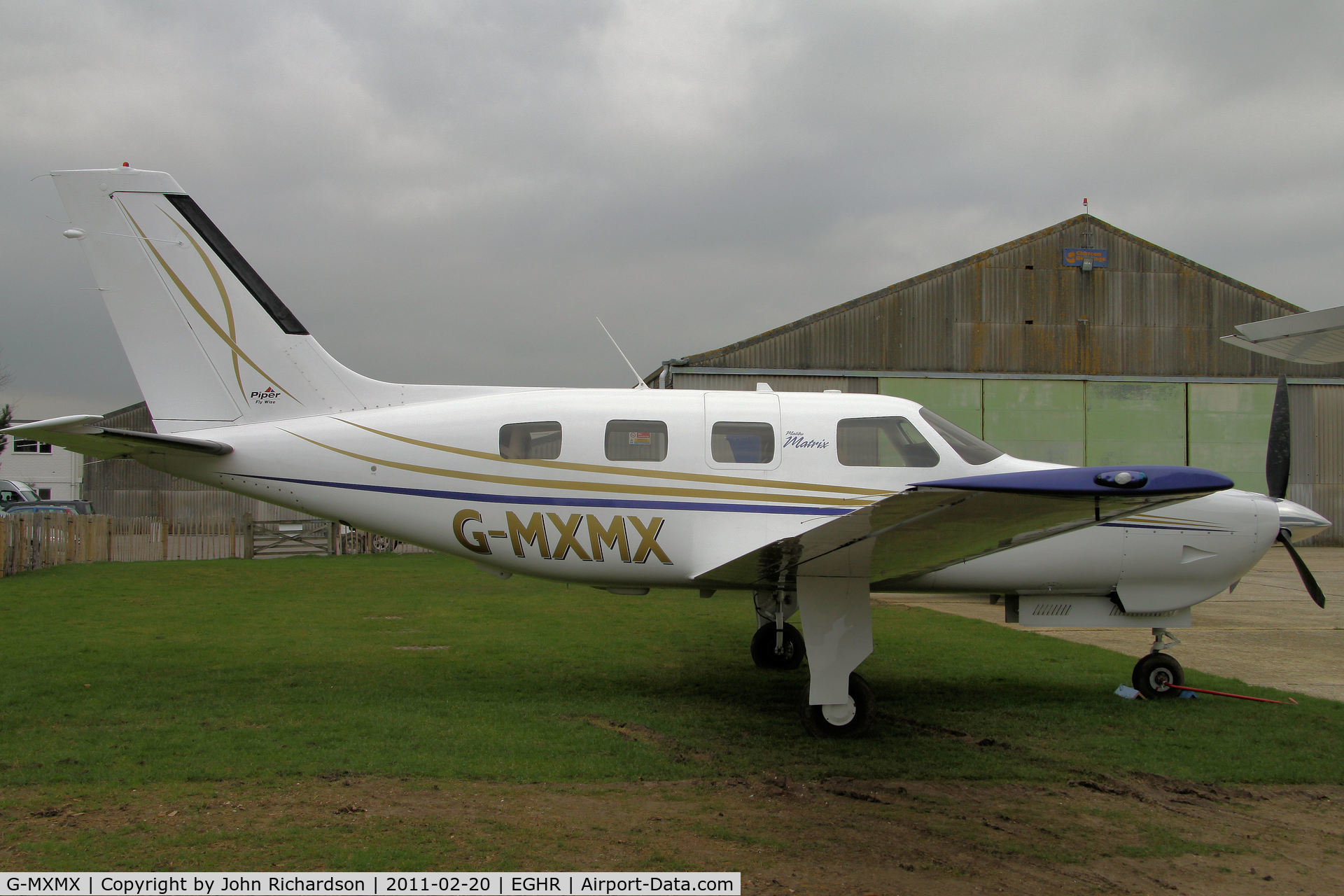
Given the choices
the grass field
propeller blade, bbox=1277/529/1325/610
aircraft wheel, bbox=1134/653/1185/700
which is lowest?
the grass field

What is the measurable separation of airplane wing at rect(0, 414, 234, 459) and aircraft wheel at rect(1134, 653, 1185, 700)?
8722 mm

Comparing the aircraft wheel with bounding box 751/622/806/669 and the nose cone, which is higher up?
the nose cone

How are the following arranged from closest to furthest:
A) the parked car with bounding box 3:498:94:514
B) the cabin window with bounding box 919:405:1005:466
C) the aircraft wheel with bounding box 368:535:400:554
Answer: the cabin window with bounding box 919:405:1005:466, the aircraft wheel with bounding box 368:535:400:554, the parked car with bounding box 3:498:94:514

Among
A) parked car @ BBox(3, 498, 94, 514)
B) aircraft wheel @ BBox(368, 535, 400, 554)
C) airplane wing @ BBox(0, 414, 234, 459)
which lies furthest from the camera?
parked car @ BBox(3, 498, 94, 514)

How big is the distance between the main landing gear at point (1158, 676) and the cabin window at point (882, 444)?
300 cm

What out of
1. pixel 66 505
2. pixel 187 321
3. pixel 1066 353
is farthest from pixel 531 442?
pixel 66 505

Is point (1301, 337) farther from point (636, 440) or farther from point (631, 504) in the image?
point (631, 504)

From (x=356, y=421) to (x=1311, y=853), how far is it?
7507mm

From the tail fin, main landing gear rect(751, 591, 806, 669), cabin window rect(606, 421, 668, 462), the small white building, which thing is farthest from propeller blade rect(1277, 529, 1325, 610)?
the small white building

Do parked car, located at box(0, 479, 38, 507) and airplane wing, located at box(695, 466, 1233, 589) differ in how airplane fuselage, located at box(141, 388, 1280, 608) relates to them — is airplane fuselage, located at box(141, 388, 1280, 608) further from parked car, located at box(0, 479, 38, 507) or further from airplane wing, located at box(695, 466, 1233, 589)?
parked car, located at box(0, 479, 38, 507)

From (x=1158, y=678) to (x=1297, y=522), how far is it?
6.26ft

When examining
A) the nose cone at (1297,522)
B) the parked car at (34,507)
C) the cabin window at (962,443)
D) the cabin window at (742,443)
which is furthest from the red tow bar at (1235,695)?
the parked car at (34,507)

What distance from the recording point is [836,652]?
6566mm

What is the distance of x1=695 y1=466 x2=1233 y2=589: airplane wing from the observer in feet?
13.3
